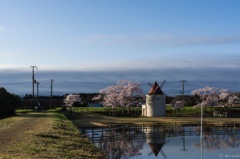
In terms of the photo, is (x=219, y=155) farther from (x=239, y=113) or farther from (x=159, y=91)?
(x=239, y=113)

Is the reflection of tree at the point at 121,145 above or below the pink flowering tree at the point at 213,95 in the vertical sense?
below

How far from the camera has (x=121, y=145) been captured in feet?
89.1

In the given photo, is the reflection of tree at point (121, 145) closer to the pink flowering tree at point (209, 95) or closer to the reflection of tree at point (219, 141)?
the reflection of tree at point (219, 141)

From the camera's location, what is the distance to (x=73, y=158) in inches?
484

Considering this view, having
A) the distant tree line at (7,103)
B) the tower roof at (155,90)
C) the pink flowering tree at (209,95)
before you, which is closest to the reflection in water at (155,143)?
the distant tree line at (7,103)

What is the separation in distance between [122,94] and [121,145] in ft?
124

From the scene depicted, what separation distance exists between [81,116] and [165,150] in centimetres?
2997

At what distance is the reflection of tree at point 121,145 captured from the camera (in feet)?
74.3

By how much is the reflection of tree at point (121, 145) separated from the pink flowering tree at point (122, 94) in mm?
29346

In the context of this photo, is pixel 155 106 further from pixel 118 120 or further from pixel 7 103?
pixel 7 103

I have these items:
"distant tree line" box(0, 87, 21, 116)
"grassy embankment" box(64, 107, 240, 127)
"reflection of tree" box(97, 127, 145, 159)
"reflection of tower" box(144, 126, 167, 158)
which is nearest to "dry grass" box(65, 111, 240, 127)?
"grassy embankment" box(64, 107, 240, 127)

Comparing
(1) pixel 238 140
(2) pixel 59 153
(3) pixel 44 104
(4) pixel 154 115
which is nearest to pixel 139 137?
(1) pixel 238 140

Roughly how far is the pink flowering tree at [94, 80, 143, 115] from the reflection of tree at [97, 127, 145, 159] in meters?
29.3

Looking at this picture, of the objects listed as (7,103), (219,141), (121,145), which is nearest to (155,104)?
(7,103)
